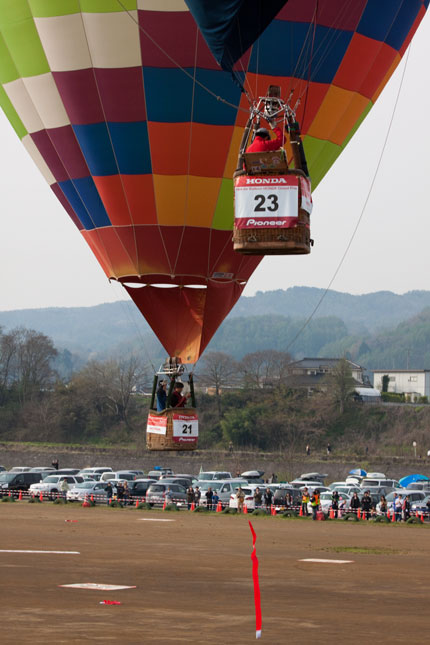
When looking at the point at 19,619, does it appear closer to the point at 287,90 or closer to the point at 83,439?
the point at 287,90

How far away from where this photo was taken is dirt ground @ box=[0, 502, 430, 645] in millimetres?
11727

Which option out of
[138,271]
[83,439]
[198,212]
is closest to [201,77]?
[198,212]

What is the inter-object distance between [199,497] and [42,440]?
47.4 metres

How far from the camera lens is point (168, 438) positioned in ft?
65.2

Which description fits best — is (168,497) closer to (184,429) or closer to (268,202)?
(184,429)

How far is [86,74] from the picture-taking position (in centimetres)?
1964

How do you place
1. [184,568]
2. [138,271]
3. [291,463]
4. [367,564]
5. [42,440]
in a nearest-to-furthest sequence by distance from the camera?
[184,568] < [367,564] < [138,271] < [291,463] < [42,440]

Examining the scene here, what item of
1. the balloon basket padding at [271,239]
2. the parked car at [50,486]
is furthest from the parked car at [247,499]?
the balloon basket padding at [271,239]

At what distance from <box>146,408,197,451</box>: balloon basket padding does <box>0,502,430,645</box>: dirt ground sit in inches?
79.3

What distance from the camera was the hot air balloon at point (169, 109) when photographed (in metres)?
18.9

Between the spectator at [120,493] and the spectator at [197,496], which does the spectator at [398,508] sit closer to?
the spectator at [197,496]

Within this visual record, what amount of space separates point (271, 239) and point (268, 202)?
1.64ft

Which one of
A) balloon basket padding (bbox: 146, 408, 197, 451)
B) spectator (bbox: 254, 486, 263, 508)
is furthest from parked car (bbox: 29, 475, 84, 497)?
balloon basket padding (bbox: 146, 408, 197, 451)

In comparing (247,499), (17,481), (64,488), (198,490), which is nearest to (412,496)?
(247,499)
